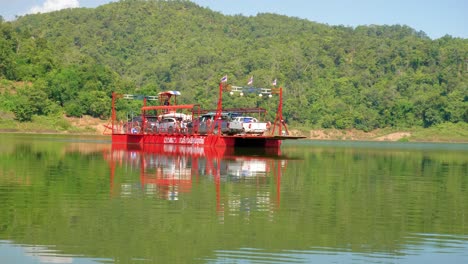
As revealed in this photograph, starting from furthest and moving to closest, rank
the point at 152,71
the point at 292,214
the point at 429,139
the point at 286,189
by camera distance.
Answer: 1. the point at 152,71
2. the point at 429,139
3. the point at 286,189
4. the point at 292,214

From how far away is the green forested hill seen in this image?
5187 inches

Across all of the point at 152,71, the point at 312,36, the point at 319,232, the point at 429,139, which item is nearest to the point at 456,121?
the point at 429,139

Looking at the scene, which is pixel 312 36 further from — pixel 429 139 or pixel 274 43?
pixel 429 139

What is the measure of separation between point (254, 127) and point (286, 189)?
37028 millimetres

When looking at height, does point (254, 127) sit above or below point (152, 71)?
below

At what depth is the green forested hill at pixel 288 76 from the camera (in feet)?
432

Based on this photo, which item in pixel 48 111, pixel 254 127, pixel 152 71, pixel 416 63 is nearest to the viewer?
pixel 254 127

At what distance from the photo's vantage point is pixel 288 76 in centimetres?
16712

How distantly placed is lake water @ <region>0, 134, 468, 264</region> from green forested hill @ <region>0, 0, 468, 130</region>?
93.2m

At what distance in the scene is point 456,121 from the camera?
148125 mm

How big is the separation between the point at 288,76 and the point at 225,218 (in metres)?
148

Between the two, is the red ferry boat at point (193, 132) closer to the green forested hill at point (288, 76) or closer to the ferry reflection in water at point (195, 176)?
the ferry reflection in water at point (195, 176)

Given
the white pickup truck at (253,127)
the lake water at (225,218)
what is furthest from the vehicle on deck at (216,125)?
the lake water at (225,218)

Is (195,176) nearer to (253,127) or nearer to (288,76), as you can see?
(253,127)
